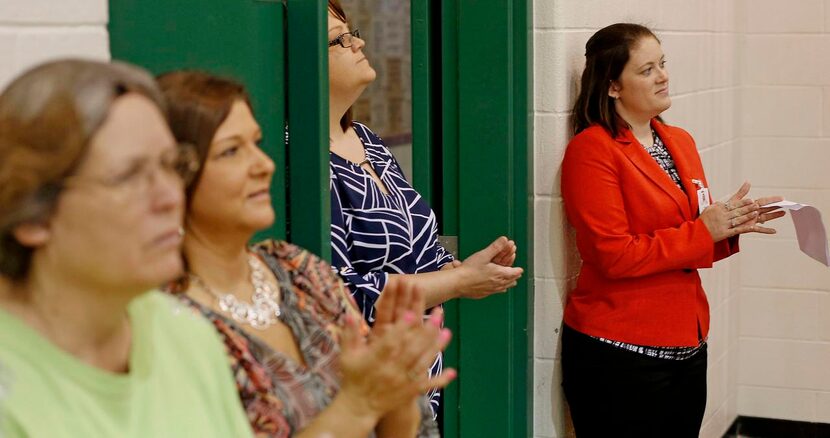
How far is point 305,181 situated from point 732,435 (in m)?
3.70

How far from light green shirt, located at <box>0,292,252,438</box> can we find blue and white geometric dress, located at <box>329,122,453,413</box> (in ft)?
3.71

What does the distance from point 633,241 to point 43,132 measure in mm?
2554

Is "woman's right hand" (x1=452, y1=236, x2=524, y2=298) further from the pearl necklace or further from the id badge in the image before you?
the pearl necklace

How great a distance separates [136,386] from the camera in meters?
1.42

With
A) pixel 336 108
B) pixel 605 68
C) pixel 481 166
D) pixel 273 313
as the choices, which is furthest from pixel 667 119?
pixel 273 313

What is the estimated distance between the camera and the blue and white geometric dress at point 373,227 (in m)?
2.76

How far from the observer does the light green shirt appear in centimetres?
130

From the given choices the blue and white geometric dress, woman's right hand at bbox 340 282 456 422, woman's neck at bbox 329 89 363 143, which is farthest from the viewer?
woman's neck at bbox 329 89 363 143

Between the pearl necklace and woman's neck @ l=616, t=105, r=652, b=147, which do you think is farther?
woman's neck @ l=616, t=105, r=652, b=147

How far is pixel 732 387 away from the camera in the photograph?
5.68 metres

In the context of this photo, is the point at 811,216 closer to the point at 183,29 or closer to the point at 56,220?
the point at 183,29

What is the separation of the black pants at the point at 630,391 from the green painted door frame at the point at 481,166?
0.18m

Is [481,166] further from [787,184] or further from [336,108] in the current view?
[787,184]

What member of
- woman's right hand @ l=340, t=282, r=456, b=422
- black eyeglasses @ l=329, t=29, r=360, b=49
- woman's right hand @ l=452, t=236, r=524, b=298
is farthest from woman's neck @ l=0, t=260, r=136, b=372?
woman's right hand @ l=452, t=236, r=524, b=298
